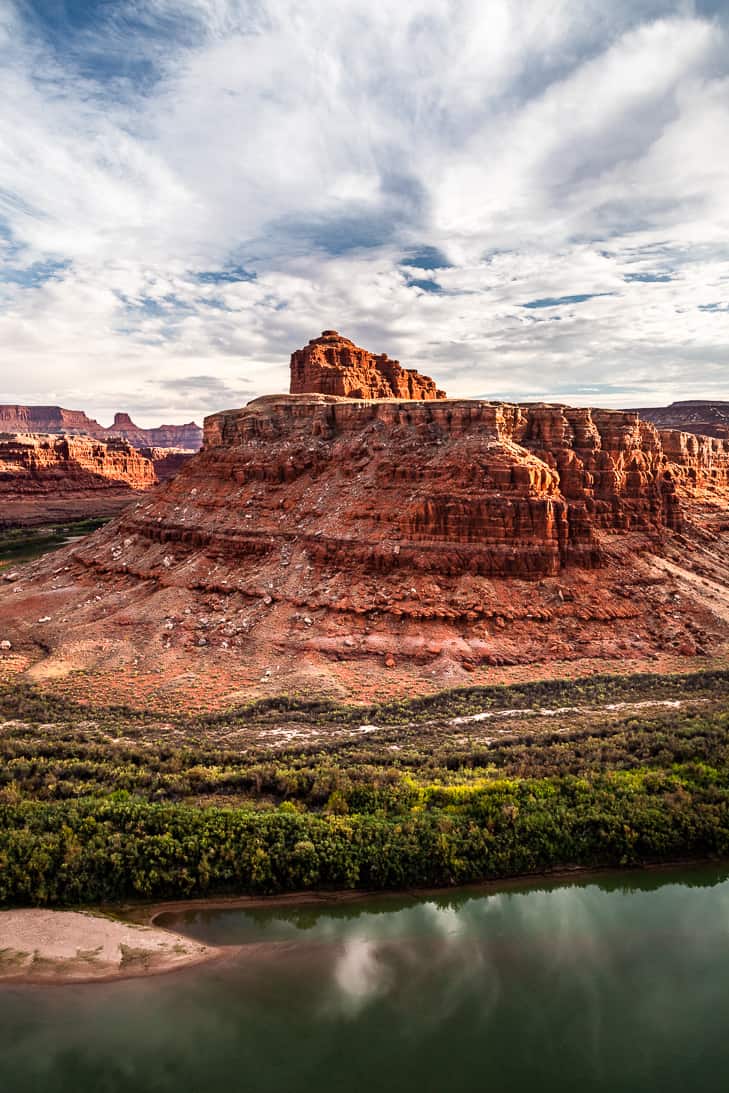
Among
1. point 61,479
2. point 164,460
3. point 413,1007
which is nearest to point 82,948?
point 413,1007

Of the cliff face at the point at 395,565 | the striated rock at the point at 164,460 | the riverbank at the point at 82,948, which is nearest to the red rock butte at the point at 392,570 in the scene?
the cliff face at the point at 395,565

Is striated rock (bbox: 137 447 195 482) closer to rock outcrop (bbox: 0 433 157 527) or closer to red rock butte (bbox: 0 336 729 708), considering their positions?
rock outcrop (bbox: 0 433 157 527)

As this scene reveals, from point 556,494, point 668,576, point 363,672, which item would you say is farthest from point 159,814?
point 668,576

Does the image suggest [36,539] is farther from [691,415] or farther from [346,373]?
[691,415]

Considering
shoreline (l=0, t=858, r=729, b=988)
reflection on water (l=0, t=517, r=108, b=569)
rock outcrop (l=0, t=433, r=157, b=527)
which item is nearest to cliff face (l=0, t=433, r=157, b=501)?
rock outcrop (l=0, t=433, r=157, b=527)

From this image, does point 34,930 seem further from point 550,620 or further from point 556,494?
point 556,494
